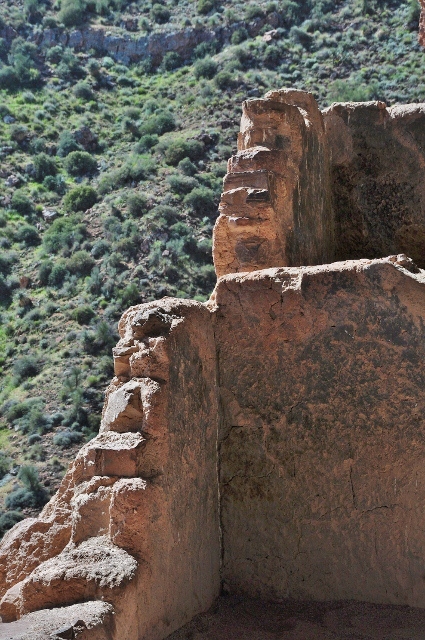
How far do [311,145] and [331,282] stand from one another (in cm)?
174

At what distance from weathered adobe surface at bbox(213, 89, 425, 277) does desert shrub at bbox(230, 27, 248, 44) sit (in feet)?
149

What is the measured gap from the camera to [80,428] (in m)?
30.9

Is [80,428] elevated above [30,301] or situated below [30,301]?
below

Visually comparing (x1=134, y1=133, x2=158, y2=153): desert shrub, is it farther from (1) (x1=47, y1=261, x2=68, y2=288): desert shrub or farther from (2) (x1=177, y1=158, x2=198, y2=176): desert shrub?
(1) (x1=47, y1=261, x2=68, y2=288): desert shrub

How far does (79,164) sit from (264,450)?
4067 cm

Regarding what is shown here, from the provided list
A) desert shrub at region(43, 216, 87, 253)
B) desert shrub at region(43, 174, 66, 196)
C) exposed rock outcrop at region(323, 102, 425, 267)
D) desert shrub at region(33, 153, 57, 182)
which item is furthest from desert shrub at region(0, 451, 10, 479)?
exposed rock outcrop at region(323, 102, 425, 267)

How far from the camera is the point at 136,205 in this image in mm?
40000

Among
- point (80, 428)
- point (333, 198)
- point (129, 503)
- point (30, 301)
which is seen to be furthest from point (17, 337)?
point (129, 503)

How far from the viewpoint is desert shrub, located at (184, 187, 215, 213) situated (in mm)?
39719

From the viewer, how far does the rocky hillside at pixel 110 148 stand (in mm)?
32719

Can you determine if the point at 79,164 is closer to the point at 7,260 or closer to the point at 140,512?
the point at 7,260

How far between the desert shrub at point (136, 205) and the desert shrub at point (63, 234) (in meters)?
2.19

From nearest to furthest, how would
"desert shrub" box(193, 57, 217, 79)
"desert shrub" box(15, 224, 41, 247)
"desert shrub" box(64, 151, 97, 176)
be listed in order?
"desert shrub" box(15, 224, 41, 247)
"desert shrub" box(64, 151, 97, 176)
"desert shrub" box(193, 57, 217, 79)

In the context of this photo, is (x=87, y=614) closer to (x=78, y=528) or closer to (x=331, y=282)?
(x=78, y=528)
